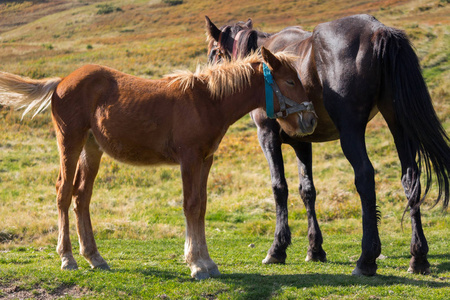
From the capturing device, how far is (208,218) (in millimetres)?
13711

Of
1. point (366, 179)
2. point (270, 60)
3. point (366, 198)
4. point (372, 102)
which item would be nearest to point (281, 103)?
point (270, 60)

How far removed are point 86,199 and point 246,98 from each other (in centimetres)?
257

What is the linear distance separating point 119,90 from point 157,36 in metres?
49.3

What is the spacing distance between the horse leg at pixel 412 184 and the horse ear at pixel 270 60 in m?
1.50

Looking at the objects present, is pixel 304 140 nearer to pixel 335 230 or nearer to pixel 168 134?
pixel 168 134

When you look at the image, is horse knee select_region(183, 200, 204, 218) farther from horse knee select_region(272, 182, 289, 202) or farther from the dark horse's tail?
A: the dark horse's tail

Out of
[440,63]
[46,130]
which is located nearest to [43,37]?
[46,130]

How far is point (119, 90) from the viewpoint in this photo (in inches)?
257

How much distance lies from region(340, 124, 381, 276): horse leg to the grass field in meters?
0.28

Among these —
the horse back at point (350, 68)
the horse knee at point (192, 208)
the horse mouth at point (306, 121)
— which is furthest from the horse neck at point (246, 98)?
the horse knee at point (192, 208)

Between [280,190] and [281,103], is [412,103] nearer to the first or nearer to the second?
[281,103]

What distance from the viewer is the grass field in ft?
18.9

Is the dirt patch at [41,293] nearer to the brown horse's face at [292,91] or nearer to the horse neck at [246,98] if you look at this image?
the horse neck at [246,98]

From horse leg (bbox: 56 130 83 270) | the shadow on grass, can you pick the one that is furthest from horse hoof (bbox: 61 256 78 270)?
the shadow on grass
